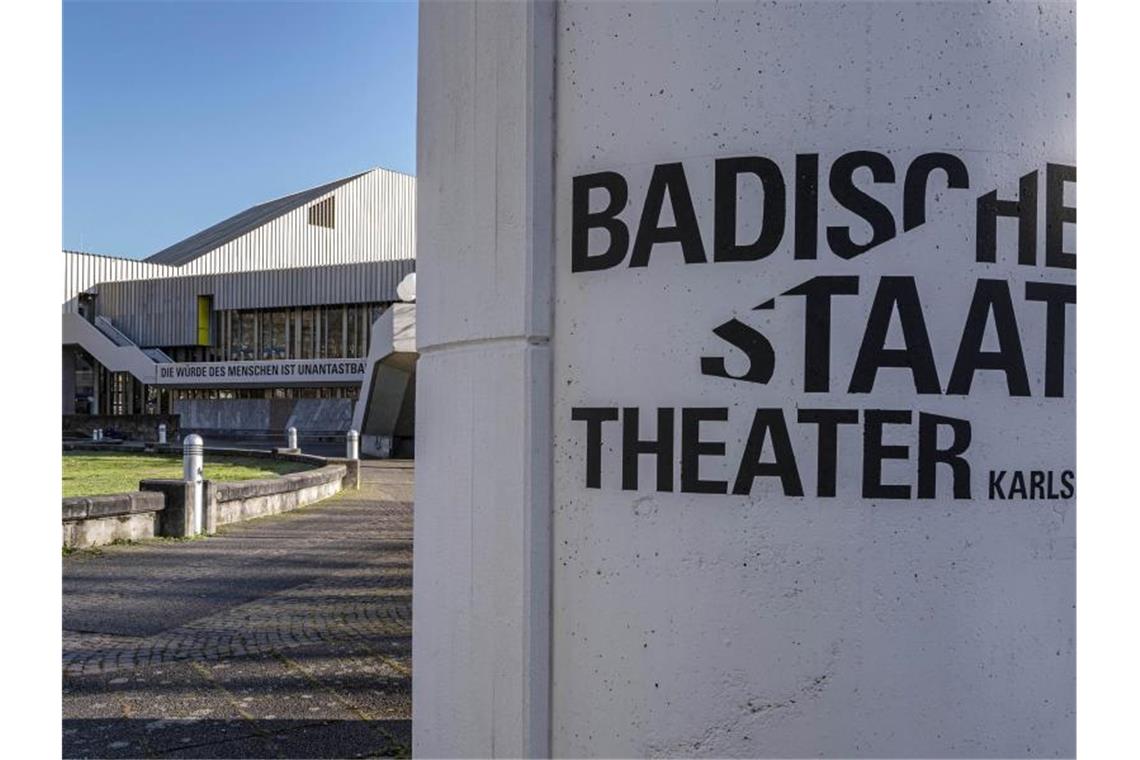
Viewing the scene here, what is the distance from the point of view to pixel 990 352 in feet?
9.96

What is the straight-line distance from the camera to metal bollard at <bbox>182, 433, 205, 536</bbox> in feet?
37.6

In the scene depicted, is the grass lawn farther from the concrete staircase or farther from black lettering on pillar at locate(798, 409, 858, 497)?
the concrete staircase

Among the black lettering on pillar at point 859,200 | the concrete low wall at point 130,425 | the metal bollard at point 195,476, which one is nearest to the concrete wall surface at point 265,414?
the concrete low wall at point 130,425

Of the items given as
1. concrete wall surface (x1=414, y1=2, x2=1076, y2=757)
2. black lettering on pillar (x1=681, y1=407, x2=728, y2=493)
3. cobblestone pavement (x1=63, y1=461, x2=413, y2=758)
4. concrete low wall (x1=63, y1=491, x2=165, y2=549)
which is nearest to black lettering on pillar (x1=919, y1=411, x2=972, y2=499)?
concrete wall surface (x1=414, y1=2, x2=1076, y2=757)

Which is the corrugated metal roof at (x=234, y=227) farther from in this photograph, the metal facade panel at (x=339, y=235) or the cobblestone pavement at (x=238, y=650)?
the cobblestone pavement at (x=238, y=650)

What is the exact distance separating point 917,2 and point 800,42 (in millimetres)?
372

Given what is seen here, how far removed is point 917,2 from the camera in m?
3.07

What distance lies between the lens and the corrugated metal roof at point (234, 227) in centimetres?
5916

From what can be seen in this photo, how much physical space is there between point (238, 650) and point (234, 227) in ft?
213

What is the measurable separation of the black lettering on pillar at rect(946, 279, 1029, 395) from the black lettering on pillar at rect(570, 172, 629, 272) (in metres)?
1.05

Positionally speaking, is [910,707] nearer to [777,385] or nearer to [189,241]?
[777,385]

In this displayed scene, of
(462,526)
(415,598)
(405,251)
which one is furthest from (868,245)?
(405,251)

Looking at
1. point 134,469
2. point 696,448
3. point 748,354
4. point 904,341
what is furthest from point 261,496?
point 904,341

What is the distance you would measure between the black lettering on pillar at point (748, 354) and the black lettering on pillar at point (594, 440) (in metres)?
0.36
